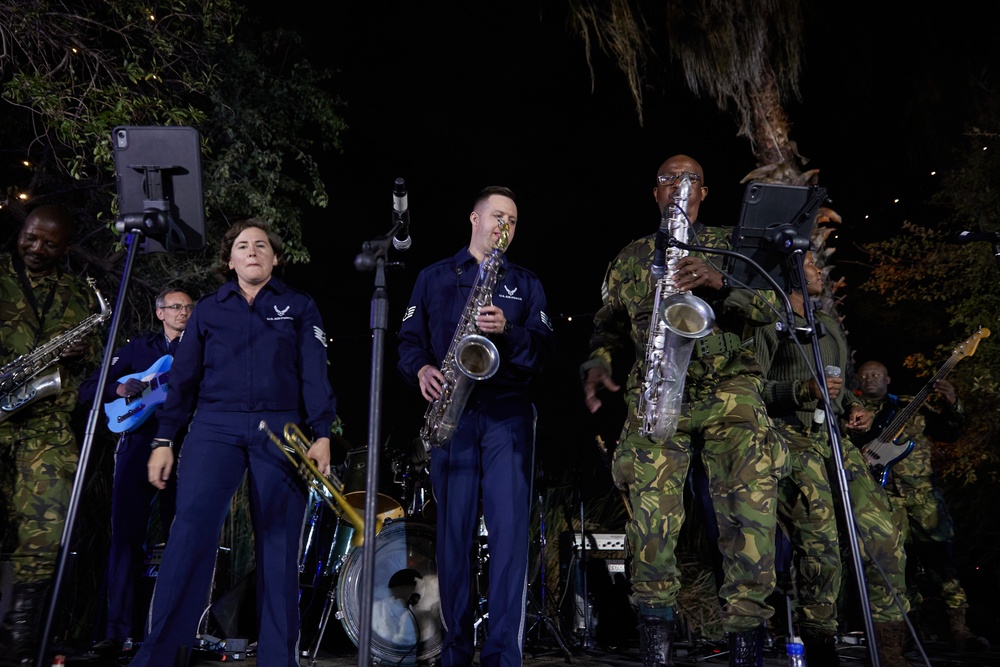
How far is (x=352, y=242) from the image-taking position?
1686 centimetres

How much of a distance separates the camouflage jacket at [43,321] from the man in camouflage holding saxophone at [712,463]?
3361mm

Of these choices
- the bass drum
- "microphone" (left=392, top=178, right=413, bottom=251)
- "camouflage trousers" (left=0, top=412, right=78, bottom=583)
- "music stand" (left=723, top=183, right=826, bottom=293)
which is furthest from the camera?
the bass drum

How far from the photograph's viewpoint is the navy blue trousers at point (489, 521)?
430cm

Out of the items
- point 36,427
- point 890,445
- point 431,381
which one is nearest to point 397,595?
point 431,381

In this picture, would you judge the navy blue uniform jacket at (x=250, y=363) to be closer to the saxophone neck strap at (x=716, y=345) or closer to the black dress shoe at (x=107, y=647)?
the saxophone neck strap at (x=716, y=345)

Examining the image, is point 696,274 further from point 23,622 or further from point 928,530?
point 928,530

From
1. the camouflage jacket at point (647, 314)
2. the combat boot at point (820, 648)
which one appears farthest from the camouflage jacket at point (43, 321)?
the combat boot at point (820, 648)

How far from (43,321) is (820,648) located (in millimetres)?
5468

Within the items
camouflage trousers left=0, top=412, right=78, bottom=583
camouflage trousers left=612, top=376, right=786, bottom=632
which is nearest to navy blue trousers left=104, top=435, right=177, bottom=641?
camouflage trousers left=0, top=412, right=78, bottom=583

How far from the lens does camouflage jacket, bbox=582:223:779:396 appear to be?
4617mm

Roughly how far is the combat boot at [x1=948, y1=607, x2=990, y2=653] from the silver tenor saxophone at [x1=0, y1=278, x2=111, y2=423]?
7346 millimetres

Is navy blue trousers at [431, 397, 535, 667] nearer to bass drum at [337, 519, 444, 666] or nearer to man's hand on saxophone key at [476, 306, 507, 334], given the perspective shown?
man's hand on saxophone key at [476, 306, 507, 334]

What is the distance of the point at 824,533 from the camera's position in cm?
589

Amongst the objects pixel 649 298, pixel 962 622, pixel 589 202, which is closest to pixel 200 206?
pixel 649 298
